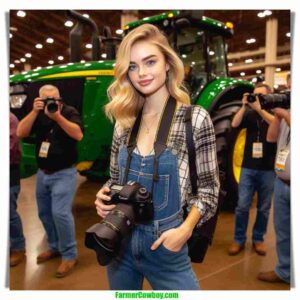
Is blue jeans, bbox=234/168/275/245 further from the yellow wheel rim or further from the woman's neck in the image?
the woman's neck

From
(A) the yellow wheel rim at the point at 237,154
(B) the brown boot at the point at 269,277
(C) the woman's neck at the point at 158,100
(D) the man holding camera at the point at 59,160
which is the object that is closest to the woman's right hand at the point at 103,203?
(C) the woman's neck at the point at 158,100

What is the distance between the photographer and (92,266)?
1.52 meters

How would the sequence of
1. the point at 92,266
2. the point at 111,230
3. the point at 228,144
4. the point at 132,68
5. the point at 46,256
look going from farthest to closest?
the point at 228,144
the point at 46,256
the point at 92,266
the point at 132,68
the point at 111,230

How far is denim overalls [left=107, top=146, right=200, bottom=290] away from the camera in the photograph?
72 cm

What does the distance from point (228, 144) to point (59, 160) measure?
1112mm

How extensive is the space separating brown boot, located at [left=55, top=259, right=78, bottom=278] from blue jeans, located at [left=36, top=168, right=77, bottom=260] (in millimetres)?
21

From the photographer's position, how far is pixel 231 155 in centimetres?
213

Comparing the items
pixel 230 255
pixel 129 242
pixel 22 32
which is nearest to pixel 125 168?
pixel 129 242

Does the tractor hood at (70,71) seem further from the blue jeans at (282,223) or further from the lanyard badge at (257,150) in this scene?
the blue jeans at (282,223)

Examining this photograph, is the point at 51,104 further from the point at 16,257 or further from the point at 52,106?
the point at 16,257

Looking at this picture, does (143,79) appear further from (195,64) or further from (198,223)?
(195,64)

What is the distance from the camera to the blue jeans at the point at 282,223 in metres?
1.31

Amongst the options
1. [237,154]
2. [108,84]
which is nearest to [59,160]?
[108,84]

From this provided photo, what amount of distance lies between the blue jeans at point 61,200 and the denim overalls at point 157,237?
0.76m
